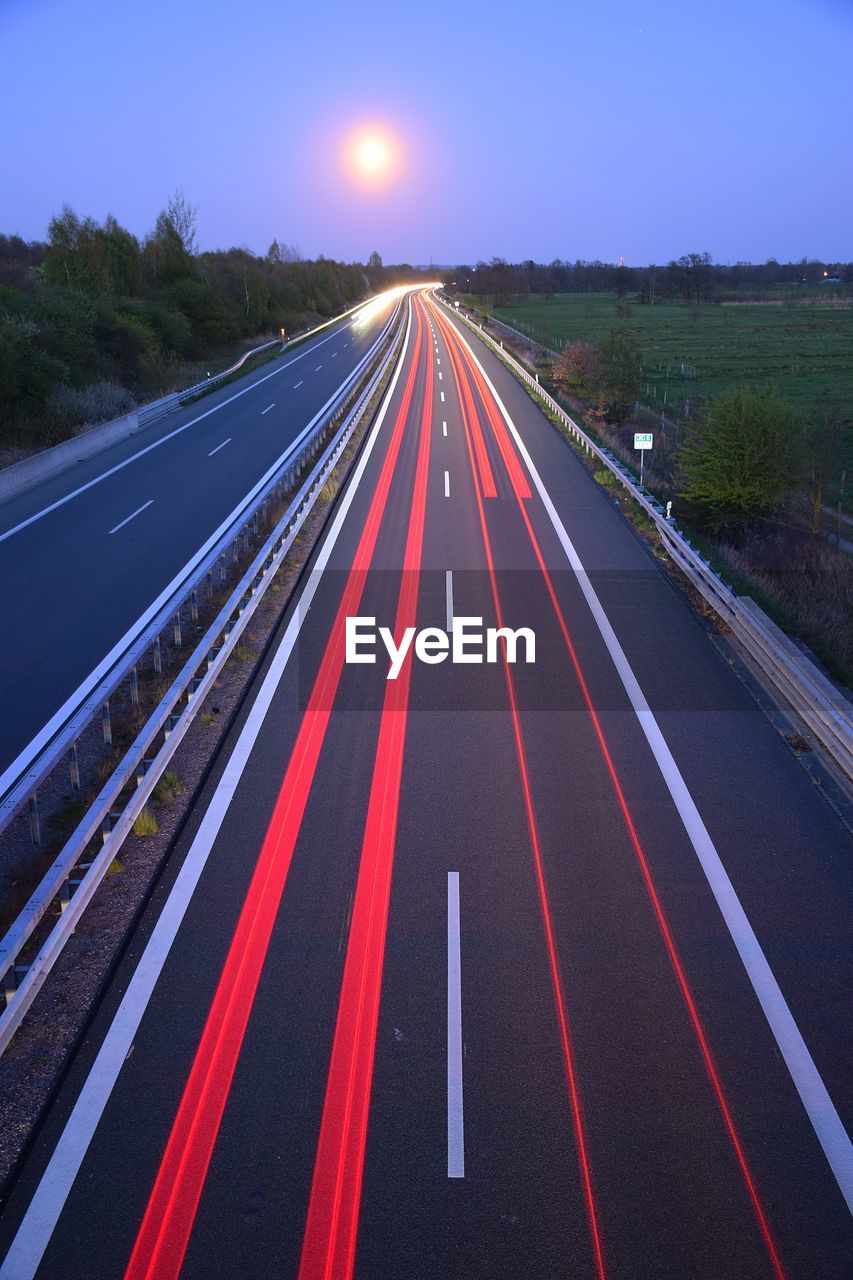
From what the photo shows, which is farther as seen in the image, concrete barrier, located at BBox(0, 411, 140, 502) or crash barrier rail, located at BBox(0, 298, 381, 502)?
crash barrier rail, located at BBox(0, 298, 381, 502)

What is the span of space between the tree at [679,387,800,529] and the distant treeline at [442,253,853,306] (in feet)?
365

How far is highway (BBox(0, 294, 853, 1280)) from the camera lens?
443 centimetres

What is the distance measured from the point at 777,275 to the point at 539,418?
7488 inches

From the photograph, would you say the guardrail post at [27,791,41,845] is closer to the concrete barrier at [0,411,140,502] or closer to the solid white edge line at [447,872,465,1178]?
the solid white edge line at [447,872,465,1178]

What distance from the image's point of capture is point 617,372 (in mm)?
34188

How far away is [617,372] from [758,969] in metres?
31.1

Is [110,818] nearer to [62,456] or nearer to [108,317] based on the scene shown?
[62,456]

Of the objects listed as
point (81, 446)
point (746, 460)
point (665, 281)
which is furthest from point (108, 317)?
point (665, 281)

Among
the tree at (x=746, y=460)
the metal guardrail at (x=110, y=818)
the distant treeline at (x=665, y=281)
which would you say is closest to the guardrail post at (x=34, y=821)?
the metal guardrail at (x=110, y=818)

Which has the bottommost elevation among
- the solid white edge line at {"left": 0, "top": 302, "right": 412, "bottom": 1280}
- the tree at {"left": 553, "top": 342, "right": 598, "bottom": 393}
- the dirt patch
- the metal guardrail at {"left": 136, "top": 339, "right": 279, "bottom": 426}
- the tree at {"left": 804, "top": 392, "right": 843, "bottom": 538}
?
the tree at {"left": 804, "top": 392, "right": 843, "bottom": 538}

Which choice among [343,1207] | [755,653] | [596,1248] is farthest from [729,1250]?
[755,653]

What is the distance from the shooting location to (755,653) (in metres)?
→ 11.1

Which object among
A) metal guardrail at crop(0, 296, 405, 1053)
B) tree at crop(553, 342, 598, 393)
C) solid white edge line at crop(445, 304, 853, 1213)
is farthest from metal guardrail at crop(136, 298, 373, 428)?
solid white edge line at crop(445, 304, 853, 1213)

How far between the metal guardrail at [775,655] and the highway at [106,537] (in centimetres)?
802
